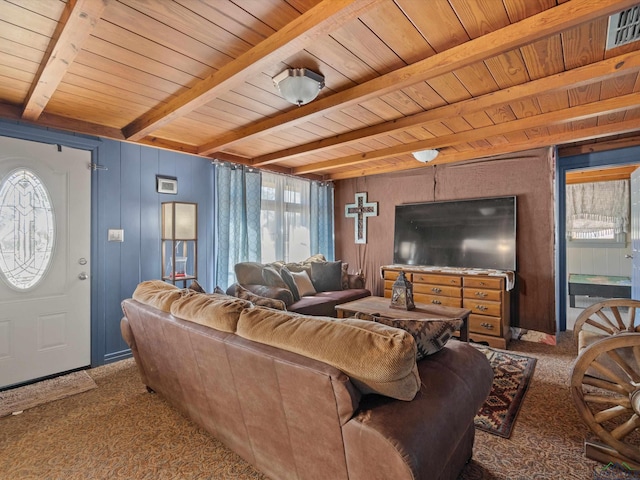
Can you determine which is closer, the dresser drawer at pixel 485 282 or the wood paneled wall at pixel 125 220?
the wood paneled wall at pixel 125 220

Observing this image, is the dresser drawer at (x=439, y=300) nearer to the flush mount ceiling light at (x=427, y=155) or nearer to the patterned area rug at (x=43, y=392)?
the flush mount ceiling light at (x=427, y=155)

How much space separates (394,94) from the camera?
2557 millimetres

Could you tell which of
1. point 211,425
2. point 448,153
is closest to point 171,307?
point 211,425

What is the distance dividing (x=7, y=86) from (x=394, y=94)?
2.85 metres

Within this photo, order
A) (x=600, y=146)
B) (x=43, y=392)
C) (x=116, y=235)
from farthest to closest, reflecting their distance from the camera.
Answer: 1. (x=600, y=146)
2. (x=116, y=235)
3. (x=43, y=392)

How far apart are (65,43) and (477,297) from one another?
4.18 meters

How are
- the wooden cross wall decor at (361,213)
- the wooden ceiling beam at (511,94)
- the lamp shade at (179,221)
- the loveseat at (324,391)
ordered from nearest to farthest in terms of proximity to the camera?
1. the loveseat at (324,391)
2. the wooden ceiling beam at (511,94)
3. the lamp shade at (179,221)
4. the wooden cross wall decor at (361,213)

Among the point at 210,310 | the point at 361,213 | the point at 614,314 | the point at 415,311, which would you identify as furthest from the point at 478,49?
the point at 361,213

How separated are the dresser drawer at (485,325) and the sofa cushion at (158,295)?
323cm

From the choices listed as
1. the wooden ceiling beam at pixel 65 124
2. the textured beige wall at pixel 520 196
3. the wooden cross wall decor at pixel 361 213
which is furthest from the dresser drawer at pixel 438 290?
the wooden ceiling beam at pixel 65 124

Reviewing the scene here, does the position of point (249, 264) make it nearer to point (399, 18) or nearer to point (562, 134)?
point (399, 18)

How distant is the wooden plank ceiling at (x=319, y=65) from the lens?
61.8 inches

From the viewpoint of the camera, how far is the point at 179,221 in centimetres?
349

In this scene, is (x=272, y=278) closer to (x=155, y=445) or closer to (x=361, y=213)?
(x=155, y=445)
